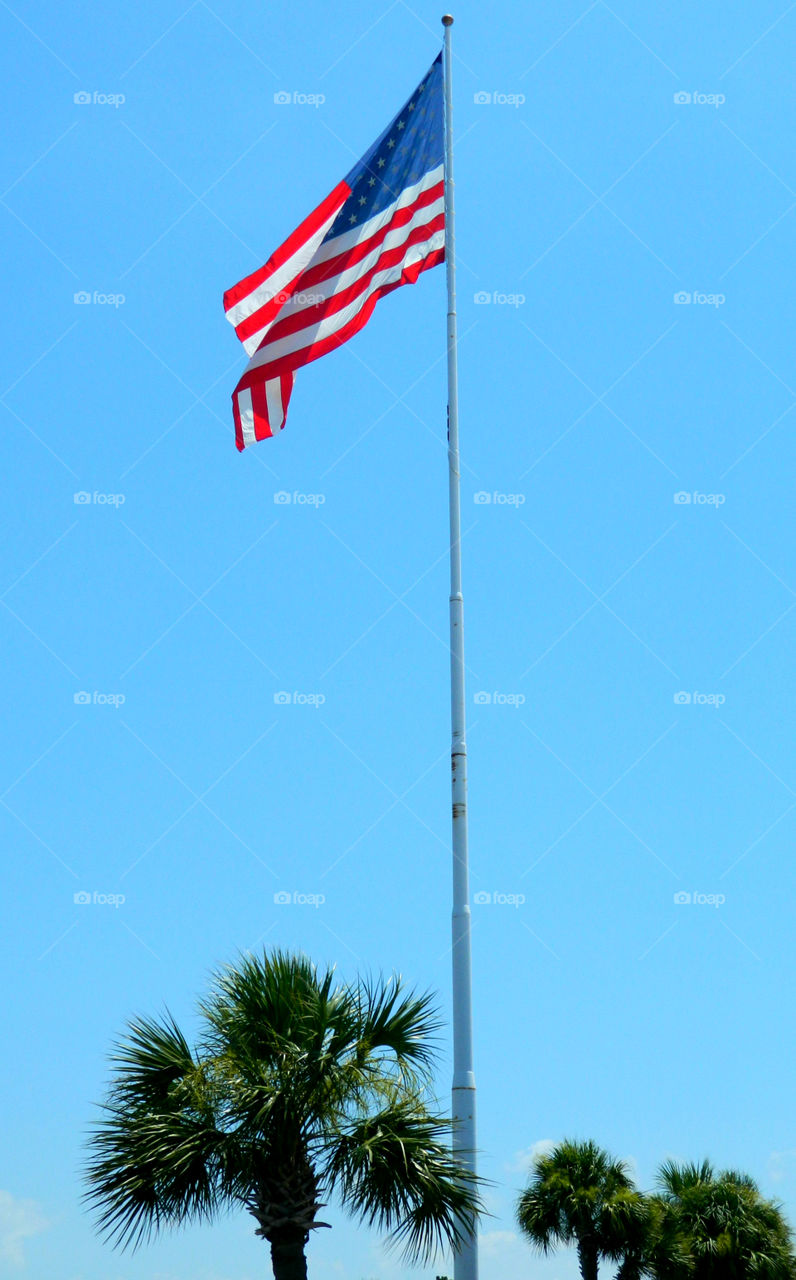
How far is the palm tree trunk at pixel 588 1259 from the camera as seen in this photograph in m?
27.4

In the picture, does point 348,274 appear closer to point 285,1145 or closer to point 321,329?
point 321,329

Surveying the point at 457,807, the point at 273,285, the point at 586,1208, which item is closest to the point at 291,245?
the point at 273,285

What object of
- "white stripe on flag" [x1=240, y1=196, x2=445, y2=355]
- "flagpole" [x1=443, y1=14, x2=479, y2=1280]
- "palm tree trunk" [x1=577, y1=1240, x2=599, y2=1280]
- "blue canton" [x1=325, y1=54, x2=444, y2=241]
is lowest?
"palm tree trunk" [x1=577, y1=1240, x2=599, y2=1280]

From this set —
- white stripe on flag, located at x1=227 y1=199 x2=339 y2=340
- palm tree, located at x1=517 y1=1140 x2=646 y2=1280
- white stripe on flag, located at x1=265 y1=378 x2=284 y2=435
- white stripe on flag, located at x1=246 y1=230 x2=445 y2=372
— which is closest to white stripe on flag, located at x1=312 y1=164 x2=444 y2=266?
white stripe on flag, located at x1=227 y1=199 x2=339 y2=340

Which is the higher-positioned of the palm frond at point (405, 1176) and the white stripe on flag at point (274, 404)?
the white stripe on flag at point (274, 404)

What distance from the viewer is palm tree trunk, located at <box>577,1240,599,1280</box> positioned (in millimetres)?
27438

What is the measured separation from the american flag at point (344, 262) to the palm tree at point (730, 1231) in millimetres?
20300

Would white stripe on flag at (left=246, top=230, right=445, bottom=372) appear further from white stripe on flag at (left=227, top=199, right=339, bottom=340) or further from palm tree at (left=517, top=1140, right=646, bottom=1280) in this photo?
palm tree at (left=517, top=1140, right=646, bottom=1280)

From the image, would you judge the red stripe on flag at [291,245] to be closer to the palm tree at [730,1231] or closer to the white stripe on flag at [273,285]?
the white stripe on flag at [273,285]

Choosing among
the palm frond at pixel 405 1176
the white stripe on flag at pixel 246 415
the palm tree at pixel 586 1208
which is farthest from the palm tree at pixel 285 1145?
the palm tree at pixel 586 1208

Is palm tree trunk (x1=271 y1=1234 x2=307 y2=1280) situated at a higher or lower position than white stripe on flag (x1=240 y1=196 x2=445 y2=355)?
lower

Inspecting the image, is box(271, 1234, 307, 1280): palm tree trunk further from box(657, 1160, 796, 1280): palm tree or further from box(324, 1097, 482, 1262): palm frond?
box(657, 1160, 796, 1280): palm tree

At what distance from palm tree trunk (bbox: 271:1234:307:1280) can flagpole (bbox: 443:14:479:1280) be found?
155cm

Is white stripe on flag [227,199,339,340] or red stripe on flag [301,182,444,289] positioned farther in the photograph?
white stripe on flag [227,199,339,340]
